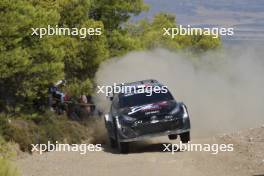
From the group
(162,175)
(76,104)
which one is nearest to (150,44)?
(76,104)

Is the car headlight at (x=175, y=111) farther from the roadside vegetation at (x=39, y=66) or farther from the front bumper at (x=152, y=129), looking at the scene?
the roadside vegetation at (x=39, y=66)

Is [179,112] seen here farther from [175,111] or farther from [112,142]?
[112,142]

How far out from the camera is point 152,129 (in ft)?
69.1

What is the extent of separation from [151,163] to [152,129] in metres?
3.29

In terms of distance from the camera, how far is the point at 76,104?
3025 cm

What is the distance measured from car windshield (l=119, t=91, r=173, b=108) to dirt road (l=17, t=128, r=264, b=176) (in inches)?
52.7

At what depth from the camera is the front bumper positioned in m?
20.9

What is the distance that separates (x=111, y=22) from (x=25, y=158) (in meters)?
16.4

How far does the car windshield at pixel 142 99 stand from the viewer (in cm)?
2192

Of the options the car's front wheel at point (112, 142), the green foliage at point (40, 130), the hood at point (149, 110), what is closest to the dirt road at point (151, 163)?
the car's front wheel at point (112, 142)

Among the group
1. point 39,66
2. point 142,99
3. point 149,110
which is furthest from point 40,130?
point 149,110

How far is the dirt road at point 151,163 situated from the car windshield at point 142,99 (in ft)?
4.39

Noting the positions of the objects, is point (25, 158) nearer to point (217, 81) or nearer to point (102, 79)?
point (102, 79)

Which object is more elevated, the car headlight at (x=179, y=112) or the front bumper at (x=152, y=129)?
the car headlight at (x=179, y=112)
